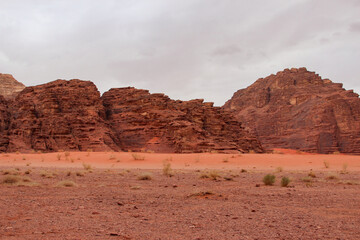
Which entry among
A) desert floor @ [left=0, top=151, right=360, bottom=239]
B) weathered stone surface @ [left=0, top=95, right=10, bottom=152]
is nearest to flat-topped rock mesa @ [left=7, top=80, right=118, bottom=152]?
weathered stone surface @ [left=0, top=95, right=10, bottom=152]

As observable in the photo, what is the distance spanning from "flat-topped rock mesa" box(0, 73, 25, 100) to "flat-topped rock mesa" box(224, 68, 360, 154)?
182 ft

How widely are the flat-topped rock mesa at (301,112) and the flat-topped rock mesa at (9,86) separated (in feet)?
182

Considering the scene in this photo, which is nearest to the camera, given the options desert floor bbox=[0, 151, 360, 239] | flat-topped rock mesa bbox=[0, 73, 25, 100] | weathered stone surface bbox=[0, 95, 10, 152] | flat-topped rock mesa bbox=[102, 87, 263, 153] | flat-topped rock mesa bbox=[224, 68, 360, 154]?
desert floor bbox=[0, 151, 360, 239]

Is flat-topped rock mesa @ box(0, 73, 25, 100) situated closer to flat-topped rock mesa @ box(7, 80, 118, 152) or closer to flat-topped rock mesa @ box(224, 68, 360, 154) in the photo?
flat-topped rock mesa @ box(7, 80, 118, 152)

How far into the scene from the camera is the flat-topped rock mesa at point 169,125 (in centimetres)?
4059

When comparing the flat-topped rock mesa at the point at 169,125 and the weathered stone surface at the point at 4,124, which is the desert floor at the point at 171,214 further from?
the weathered stone surface at the point at 4,124

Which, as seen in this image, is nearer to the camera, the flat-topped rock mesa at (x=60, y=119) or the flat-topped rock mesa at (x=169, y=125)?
the flat-topped rock mesa at (x=60, y=119)

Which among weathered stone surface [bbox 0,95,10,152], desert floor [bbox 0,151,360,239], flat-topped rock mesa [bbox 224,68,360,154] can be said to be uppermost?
flat-topped rock mesa [bbox 224,68,360,154]

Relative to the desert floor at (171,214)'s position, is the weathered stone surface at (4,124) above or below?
above

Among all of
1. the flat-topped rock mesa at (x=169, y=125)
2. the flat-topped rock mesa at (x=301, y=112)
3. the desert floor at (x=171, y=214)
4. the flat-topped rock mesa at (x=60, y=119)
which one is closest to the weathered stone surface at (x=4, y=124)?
the flat-topped rock mesa at (x=60, y=119)

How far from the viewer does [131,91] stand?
1912 inches

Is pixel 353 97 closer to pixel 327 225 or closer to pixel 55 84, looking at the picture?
pixel 55 84

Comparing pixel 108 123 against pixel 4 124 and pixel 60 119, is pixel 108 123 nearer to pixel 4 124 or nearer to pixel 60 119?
pixel 60 119

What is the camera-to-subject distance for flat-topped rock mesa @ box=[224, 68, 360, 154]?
61.2m
